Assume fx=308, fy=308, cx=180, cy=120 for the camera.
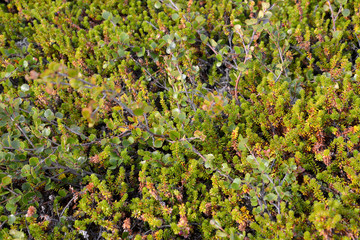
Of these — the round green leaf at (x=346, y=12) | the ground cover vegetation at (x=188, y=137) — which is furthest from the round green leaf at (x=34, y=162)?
the round green leaf at (x=346, y=12)

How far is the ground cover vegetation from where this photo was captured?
6.39 feet

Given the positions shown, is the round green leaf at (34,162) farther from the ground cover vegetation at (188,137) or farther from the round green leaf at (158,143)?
the round green leaf at (158,143)

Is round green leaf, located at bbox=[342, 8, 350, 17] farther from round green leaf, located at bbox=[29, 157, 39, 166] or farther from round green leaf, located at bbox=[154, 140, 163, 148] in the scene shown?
round green leaf, located at bbox=[29, 157, 39, 166]

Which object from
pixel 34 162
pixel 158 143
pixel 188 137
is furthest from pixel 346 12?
pixel 34 162

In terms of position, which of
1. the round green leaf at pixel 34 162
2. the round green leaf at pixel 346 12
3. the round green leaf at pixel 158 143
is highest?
the round green leaf at pixel 346 12

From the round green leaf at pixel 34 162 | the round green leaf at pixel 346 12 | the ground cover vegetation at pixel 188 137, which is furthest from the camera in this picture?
the round green leaf at pixel 346 12

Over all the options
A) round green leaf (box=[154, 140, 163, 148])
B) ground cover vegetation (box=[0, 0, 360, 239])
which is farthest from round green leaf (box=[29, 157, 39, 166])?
round green leaf (box=[154, 140, 163, 148])

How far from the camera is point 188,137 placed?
2279 millimetres

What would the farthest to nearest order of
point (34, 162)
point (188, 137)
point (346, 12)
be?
point (346, 12)
point (188, 137)
point (34, 162)

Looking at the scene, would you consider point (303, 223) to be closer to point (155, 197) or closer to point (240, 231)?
point (240, 231)

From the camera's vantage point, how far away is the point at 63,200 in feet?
7.88

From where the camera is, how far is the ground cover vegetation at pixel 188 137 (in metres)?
1.95

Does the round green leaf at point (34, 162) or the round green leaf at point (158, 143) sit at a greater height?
the round green leaf at point (158, 143)

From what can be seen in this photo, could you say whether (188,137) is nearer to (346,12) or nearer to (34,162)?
(34,162)
